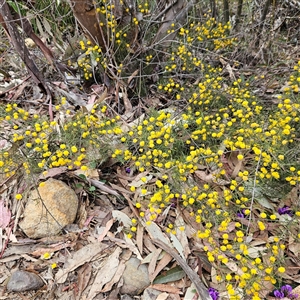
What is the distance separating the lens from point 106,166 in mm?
Answer: 2316

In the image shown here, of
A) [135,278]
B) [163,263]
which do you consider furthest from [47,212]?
[163,263]

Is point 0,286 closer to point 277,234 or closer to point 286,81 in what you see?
point 277,234

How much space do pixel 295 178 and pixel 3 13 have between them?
2.36 meters

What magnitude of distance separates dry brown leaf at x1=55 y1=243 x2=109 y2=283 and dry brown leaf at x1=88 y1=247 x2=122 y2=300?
9 cm

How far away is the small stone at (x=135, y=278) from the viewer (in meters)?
1.85

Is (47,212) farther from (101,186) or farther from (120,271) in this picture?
(120,271)

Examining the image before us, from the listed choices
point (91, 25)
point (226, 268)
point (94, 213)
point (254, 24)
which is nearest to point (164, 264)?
point (226, 268)

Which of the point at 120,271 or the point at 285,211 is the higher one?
the point at 120,271

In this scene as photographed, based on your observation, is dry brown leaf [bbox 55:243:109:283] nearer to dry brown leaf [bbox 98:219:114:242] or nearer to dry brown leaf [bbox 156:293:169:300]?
dry brown leaf [bbox 98:219:114:242]

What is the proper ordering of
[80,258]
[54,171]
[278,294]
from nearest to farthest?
1. [278,294]
2. [80,258]
3. [54,171]

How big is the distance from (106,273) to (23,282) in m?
0.49

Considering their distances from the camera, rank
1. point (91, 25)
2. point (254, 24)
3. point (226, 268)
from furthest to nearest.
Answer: point (254, 24), point (91, 25), point (226, 268)

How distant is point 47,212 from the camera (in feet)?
6.57

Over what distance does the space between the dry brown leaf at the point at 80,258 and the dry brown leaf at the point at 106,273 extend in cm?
9
